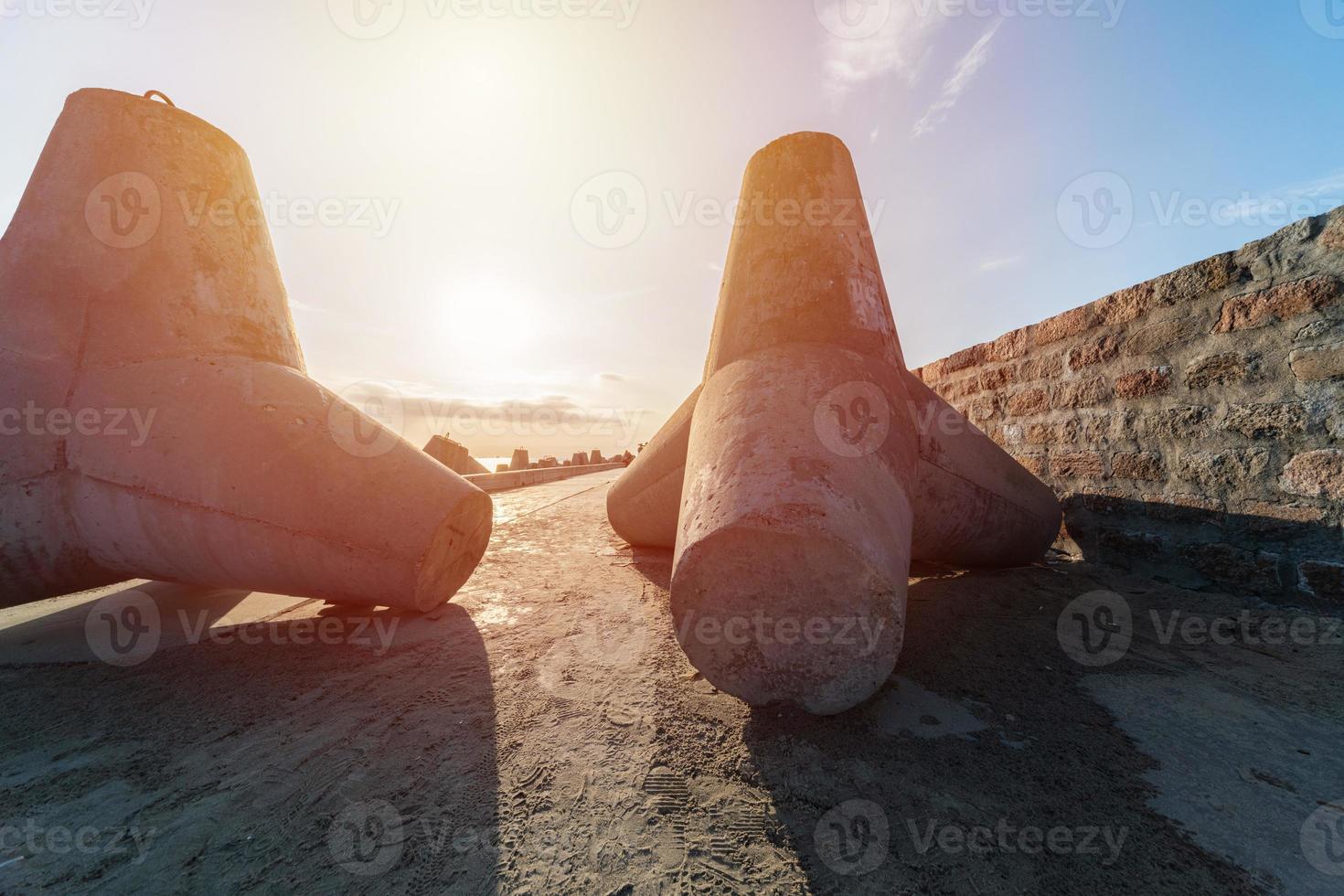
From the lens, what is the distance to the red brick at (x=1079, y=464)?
10.4ft

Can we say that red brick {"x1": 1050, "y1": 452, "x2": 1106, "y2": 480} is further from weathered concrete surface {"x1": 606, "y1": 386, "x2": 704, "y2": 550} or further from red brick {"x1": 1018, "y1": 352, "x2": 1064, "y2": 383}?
weathered concrete surface {"x1": 606, "y1": 386, "x2": 704, "y2": 550}

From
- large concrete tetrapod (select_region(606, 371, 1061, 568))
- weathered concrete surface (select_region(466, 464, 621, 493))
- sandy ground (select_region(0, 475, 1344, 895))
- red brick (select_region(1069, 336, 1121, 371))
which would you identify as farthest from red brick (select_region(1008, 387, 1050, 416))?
Result: weathered concrete surface (select_region(466, 464, 621, 493))

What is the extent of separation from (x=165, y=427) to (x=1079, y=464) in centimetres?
507

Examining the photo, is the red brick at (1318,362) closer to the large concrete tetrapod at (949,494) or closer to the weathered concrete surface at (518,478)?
the large concrete tetrapod at (949,494)

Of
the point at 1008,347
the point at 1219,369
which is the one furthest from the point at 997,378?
the point at 1219,369

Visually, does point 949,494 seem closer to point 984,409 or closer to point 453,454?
point 984,409

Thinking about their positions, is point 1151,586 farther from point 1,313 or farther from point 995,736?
point 1,313

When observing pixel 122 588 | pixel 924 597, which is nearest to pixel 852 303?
pixel 924 597

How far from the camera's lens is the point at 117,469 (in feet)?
7.05

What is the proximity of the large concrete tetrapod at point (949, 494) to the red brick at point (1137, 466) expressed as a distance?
14.8 inches

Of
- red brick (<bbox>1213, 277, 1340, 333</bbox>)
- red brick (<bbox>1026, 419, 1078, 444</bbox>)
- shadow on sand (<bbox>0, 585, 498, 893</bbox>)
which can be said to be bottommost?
shadow on sand (<bbox>0, 585, 498, 893</bbox>)

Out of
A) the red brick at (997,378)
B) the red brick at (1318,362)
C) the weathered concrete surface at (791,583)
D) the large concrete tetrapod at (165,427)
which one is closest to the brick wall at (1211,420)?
the red brick at (1318,362)

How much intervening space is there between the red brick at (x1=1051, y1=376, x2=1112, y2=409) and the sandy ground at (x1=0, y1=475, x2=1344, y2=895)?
139 cm

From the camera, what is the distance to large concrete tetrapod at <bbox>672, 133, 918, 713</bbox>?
1.49m
